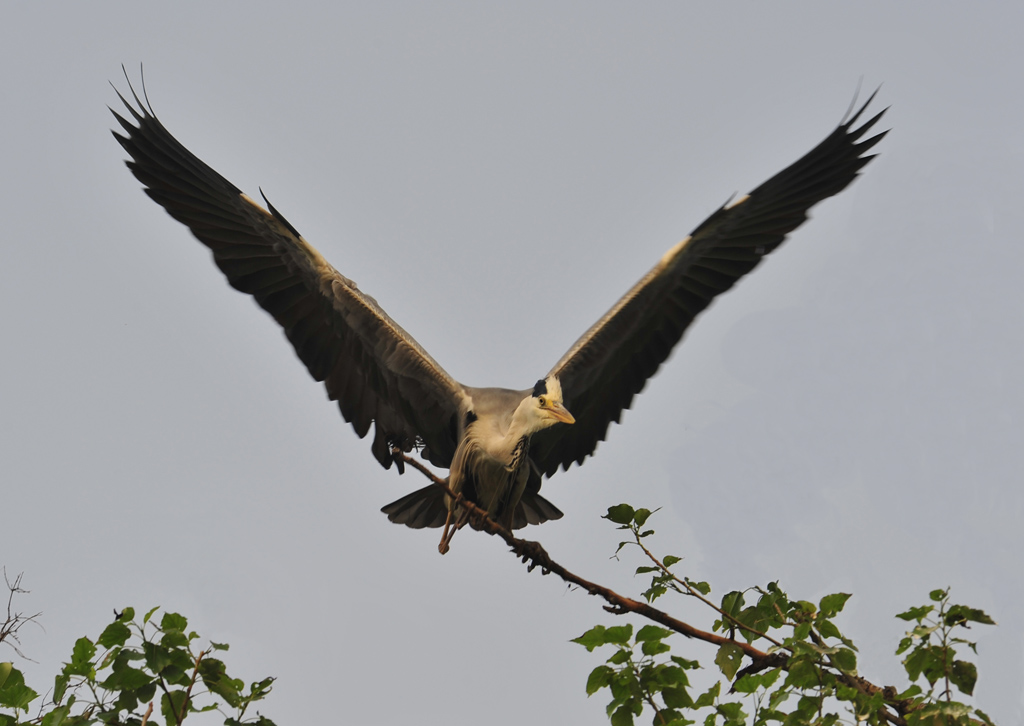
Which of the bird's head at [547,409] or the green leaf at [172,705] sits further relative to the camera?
the bird's head at [547,409]

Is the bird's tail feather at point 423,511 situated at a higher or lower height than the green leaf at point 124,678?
higher

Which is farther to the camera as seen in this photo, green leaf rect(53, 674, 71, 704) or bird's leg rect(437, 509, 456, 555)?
bird's leg rect(437, 509, 456, 555)

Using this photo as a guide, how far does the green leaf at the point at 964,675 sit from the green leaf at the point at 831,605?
0.37m

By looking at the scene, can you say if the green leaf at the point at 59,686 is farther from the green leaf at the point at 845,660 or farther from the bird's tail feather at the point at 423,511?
the bird's tail feather at the point at 423,511

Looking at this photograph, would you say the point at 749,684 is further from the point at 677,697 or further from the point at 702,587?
the point at 702,587

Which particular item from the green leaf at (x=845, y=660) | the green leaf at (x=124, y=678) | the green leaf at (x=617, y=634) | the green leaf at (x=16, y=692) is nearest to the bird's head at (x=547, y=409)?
the green leaf at (x=617, y=634)

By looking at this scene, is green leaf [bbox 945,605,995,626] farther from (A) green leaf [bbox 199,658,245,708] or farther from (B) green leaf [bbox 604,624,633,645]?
(A) green leaf [bbox 199,658,245,708]

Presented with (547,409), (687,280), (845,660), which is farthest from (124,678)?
(687,280)

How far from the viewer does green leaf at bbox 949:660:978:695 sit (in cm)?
299

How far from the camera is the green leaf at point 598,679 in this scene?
3.09 metres

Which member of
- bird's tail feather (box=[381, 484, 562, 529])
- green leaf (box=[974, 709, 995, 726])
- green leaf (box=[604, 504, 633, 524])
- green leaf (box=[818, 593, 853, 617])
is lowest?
green leaf (box=[974, 709, 995, 726])

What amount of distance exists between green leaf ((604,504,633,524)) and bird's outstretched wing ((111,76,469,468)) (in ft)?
9.08

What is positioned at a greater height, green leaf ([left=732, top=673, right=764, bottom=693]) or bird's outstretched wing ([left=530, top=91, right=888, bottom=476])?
bird's outstretched wing ([left=530, top=91, right=888, bottom=476])

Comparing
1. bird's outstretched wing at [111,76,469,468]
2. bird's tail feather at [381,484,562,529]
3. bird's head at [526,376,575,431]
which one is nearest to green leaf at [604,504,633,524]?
bird's head at [526,376,575,431]
